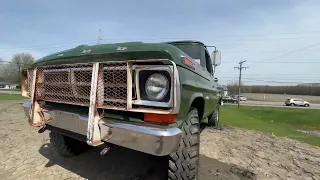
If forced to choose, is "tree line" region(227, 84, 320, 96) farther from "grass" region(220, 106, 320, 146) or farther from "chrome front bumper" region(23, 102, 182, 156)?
"chrome front bumper" region(23, 102, 182, 156)

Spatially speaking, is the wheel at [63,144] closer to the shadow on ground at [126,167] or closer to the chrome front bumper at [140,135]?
the shadow on ground at [126,167]

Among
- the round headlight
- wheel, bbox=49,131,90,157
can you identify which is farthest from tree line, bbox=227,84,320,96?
the round headlight

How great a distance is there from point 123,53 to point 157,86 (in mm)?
446

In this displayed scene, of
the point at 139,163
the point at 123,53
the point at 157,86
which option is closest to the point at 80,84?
the point at 123,53

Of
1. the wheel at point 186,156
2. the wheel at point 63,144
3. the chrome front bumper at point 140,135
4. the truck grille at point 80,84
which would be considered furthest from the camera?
the wheel at point 63,144

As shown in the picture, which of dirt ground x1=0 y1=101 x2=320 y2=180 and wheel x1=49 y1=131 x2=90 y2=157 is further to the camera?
wheel x1=49 y1=131 x2=90 y2=157

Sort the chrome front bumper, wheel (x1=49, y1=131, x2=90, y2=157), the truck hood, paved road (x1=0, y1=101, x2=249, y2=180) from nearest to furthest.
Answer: the chrome front bumper, the truck hood, paved road (x1=0, y1=101, x2=249, y2=180), wheel (x1=49, y1=131, x2=90, y2=157)

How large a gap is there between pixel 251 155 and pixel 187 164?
2582mm

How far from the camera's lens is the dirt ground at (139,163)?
3.38 metres

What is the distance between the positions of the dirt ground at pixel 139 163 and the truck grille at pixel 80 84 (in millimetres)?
1139

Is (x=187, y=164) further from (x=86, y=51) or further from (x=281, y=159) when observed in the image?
(x=281, y=159)

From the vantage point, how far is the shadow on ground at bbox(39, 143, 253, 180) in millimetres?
3326

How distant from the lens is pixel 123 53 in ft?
7.48

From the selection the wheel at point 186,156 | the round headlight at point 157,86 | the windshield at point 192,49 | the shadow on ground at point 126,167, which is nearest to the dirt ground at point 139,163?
the shadow on ground at point 126,167
